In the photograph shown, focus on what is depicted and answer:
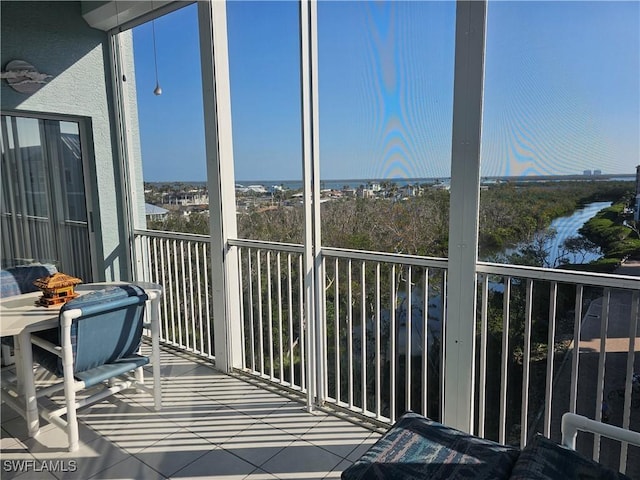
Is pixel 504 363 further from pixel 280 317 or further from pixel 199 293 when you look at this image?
pixel 199 293

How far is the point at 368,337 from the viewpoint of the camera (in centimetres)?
291

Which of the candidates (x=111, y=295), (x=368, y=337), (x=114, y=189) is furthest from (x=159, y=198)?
(x=368, y=337)

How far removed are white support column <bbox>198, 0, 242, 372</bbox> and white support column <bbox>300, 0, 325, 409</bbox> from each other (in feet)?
2.74

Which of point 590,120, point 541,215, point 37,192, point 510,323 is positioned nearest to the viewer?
point 590,120

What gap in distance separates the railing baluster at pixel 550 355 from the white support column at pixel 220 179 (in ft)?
7.45

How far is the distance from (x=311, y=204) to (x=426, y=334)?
42.8 inches

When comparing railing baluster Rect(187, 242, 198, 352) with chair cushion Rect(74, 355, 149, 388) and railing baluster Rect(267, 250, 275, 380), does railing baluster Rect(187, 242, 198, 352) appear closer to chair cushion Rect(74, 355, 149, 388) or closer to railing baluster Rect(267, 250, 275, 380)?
railing baluster Rect(267, 250, 275, 380)

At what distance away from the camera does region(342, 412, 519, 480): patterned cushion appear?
4.59 ft

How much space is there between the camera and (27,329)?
89.0 inches

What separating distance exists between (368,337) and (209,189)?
1.67 metres

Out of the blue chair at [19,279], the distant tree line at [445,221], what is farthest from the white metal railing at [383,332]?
the blue chair at [19,279]

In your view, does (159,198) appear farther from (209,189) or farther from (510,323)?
(510,323)

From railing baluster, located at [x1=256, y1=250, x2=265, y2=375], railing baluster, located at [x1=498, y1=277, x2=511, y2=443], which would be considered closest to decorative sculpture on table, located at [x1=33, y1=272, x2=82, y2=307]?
railing baluster, located at [x1=256, y1=250, x2=265, y2=375]

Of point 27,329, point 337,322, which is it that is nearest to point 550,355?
point 337,322
